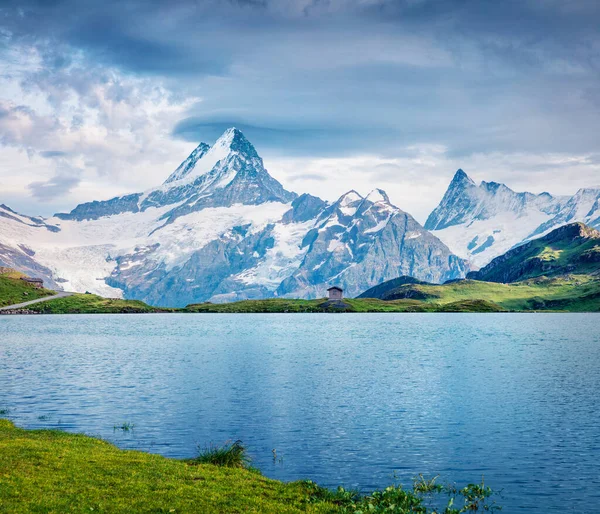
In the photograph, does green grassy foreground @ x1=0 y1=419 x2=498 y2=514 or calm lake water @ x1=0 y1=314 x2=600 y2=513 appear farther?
calm lake water @ x1=0 y1=314 x2=600 y2=513

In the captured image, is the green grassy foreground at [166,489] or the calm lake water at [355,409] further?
the calm lake water at [355,409]

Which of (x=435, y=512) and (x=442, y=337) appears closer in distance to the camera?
(x=435, y=512)

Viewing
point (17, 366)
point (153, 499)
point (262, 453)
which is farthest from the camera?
point (17, 366)

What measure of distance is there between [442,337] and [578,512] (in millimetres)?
145235

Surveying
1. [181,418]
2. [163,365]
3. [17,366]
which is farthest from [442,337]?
[181,418]

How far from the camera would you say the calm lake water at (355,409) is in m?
45.8

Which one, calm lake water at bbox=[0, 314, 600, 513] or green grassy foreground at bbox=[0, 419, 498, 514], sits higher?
green grassy foreground at bbox=[0, 419, 498, 514]

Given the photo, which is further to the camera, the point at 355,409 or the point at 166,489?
the point at 355,409

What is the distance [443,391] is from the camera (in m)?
79.7

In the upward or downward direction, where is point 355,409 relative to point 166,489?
downward

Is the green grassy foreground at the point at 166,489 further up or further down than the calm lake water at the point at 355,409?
further up

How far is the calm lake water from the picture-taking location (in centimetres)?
4578

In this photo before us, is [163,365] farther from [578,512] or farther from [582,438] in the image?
[578,512]

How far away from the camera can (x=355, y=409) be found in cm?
6719
